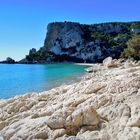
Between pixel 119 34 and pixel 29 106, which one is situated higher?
pixel 119 34

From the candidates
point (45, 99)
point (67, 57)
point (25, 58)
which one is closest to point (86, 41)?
point (67, 57)

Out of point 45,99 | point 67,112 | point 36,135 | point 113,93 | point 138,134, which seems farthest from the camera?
point 45,99

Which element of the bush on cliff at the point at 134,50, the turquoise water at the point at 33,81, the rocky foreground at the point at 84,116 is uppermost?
the bush on cliff at the point at 134,50

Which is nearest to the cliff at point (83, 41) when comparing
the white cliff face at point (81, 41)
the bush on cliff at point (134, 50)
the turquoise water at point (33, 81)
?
the white cliff face at point (81, 41)

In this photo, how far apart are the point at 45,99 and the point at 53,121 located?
13.8 feet

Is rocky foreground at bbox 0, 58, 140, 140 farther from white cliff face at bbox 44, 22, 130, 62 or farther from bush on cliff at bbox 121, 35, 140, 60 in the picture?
white cliff face at bbox 44, 22, 130, 62

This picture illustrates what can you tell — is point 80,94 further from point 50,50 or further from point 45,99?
point 50,50

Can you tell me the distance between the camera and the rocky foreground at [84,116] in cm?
1034

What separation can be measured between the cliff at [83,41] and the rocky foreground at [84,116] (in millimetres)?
118137

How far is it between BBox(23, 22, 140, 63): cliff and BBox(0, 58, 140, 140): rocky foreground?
388ft

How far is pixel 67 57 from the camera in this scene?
144 m

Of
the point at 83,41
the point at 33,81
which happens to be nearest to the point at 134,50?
the point at 33,81

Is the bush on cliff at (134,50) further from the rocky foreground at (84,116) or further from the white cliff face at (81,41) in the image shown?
the rocky foreground at (84,116)

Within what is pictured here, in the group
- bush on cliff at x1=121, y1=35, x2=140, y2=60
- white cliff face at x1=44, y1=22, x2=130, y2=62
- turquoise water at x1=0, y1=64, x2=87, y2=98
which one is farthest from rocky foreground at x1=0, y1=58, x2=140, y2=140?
white cliff face at x1=44, y1=22, x2=130, y2=62
